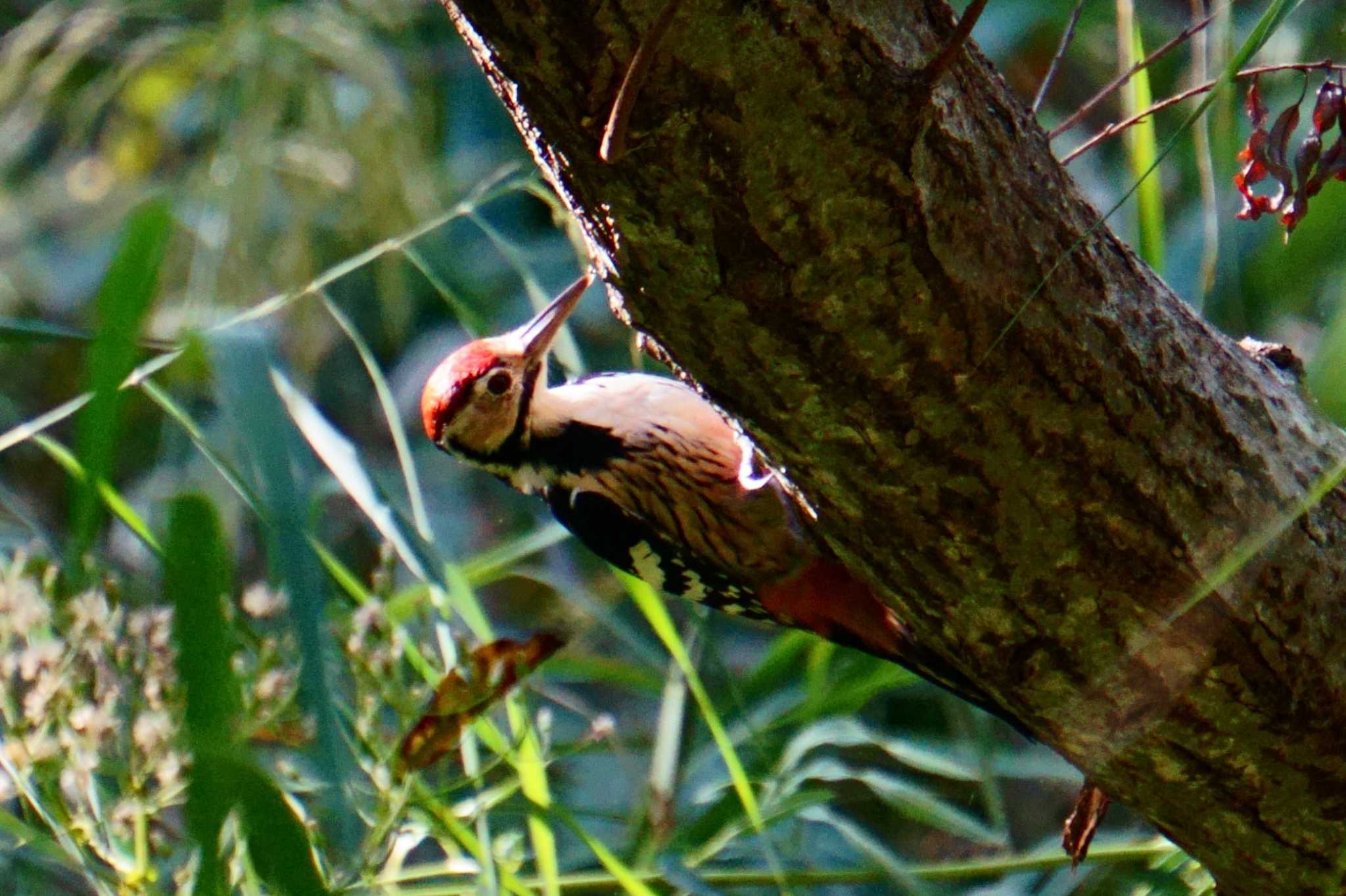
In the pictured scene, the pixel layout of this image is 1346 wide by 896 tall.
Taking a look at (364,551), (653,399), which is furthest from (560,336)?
(364,551)

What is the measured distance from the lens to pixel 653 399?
226cm

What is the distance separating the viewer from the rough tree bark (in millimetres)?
1025

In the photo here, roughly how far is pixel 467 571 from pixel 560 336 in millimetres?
449

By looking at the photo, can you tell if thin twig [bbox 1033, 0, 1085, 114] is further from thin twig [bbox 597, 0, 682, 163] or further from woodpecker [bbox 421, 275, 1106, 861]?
woodpecker [bbox 421, 275, 1106, 861]

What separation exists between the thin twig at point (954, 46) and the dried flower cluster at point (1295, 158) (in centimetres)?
36

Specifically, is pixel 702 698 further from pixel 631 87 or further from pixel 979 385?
pixel 631 87

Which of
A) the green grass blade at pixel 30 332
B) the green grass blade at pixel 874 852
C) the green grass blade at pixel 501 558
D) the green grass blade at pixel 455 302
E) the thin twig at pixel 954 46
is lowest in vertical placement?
the green grass blade at pixel 874 852

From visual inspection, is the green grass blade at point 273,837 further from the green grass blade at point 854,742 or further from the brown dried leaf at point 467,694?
the green grass blade at point 854,742

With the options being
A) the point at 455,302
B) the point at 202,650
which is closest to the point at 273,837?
the point at 202,650

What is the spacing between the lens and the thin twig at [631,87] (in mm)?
905

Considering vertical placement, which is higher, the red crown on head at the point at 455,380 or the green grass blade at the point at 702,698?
the red crown on head at the point at 455,380

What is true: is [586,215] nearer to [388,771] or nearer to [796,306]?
[796,306]

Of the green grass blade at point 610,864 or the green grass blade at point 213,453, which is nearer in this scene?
the green grass blade at point 213,453

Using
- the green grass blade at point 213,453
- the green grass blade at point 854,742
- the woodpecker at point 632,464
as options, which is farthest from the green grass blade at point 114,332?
the green grass blade at point 854,742
